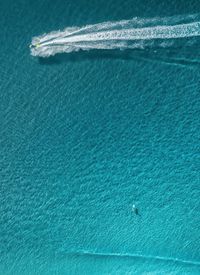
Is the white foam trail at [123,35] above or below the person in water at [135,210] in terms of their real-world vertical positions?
above

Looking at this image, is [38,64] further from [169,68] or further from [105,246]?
[105,246]

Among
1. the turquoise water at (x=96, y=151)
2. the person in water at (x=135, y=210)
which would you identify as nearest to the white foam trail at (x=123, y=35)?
the turquoise water at (x=96, y=151)

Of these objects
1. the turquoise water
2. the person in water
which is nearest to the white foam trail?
the turquoise water

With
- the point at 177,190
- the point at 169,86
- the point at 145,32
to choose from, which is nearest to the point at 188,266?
the point at 177,190

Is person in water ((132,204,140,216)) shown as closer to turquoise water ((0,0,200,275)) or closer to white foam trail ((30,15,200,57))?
turquoise water ((0,0,200,275))

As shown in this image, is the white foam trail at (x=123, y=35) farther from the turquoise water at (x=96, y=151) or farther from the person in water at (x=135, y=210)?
the person in water at (x=135, y=210)

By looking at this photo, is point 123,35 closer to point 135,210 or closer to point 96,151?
point 96,151
